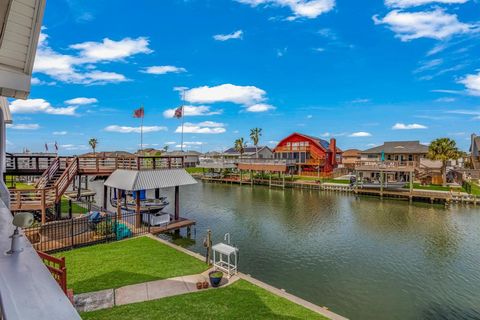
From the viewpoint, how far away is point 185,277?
38.1 ft

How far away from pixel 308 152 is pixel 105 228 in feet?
172

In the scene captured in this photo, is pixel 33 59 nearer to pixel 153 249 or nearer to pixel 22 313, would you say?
pixel 22 313

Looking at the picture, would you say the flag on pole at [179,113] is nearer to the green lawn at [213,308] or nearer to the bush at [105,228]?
the bush at [105,228]

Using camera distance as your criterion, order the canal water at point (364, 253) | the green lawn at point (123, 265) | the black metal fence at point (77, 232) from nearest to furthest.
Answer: the green lawn at point (123, 265), the canal water at point (364, 253), the black metal fence at point (77, 232)

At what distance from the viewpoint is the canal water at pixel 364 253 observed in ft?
40.2

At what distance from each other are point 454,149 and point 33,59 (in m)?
51.7

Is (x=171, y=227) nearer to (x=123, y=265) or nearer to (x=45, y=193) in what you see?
(x=123, y=265)

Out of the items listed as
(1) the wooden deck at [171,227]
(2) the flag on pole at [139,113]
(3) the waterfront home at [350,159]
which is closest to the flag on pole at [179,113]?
(2) the flag on pole at [139,113]

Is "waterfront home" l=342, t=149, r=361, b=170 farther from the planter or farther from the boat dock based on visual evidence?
the planter

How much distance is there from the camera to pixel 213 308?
9.16 meters

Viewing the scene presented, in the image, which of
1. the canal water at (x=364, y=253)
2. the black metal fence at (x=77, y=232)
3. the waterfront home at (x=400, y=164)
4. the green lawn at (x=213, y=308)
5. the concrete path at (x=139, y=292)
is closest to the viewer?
the green lawn at (x=213, y=308)

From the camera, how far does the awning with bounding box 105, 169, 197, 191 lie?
18.6 meters

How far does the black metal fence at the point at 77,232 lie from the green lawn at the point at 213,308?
755cm

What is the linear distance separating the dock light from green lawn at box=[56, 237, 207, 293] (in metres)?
9.18
